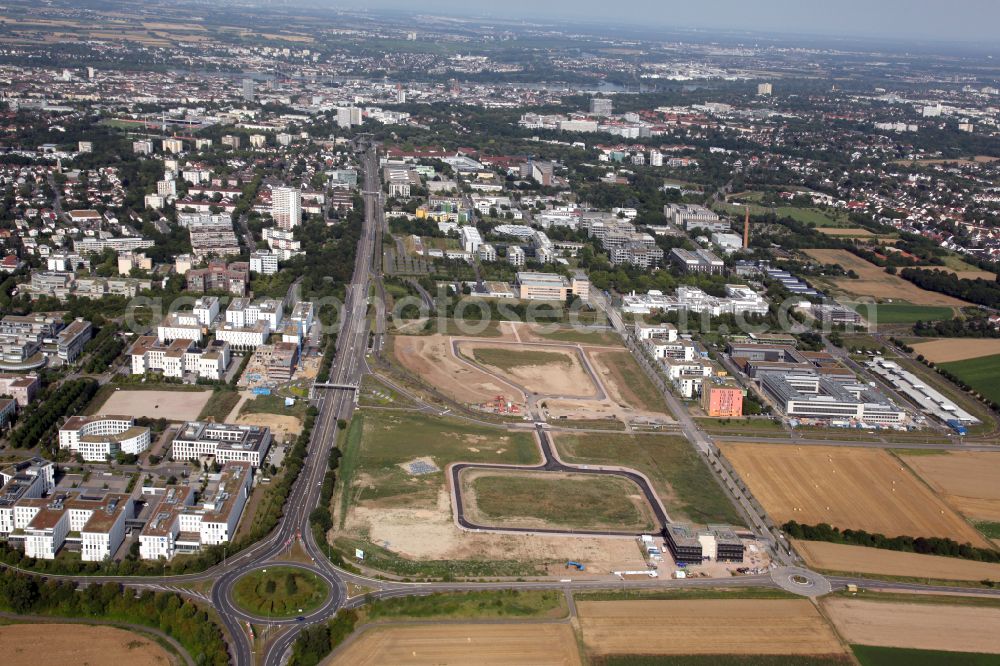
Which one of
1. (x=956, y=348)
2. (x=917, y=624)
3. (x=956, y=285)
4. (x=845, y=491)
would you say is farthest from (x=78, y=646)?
(x=956, y=285)

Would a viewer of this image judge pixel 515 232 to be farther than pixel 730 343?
Yes

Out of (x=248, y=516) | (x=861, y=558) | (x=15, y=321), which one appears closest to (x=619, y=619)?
(x=861, y=558)

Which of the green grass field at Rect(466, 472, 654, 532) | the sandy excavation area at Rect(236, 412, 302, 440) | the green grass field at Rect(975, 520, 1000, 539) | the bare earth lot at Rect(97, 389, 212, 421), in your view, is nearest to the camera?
the green grass field at Rect(466, 472, 654, 532)

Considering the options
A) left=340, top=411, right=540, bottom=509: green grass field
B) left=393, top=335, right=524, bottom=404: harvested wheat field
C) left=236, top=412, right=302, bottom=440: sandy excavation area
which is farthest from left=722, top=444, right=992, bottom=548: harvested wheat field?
left=236, top=412, right=302, bottom=440: sandy excavation area

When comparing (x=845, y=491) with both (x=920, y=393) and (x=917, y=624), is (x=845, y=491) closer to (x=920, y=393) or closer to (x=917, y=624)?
(x=917, y=624)

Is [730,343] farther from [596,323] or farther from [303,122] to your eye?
[303,122]

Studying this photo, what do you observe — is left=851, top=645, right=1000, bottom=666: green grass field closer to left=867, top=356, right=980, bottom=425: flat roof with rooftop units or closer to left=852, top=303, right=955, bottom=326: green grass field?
left=867, top=356, right=980, bottom=425: flat roof with rooftop units

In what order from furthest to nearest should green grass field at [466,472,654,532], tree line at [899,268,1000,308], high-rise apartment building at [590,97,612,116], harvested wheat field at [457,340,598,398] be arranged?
1. high-rise apartment building at [590,97,612,116]
2. tree line at [899,268,1000,308]
3. harvested wheat field at [457,340,598,398]
4. green grass field at [466,472,654,532]
